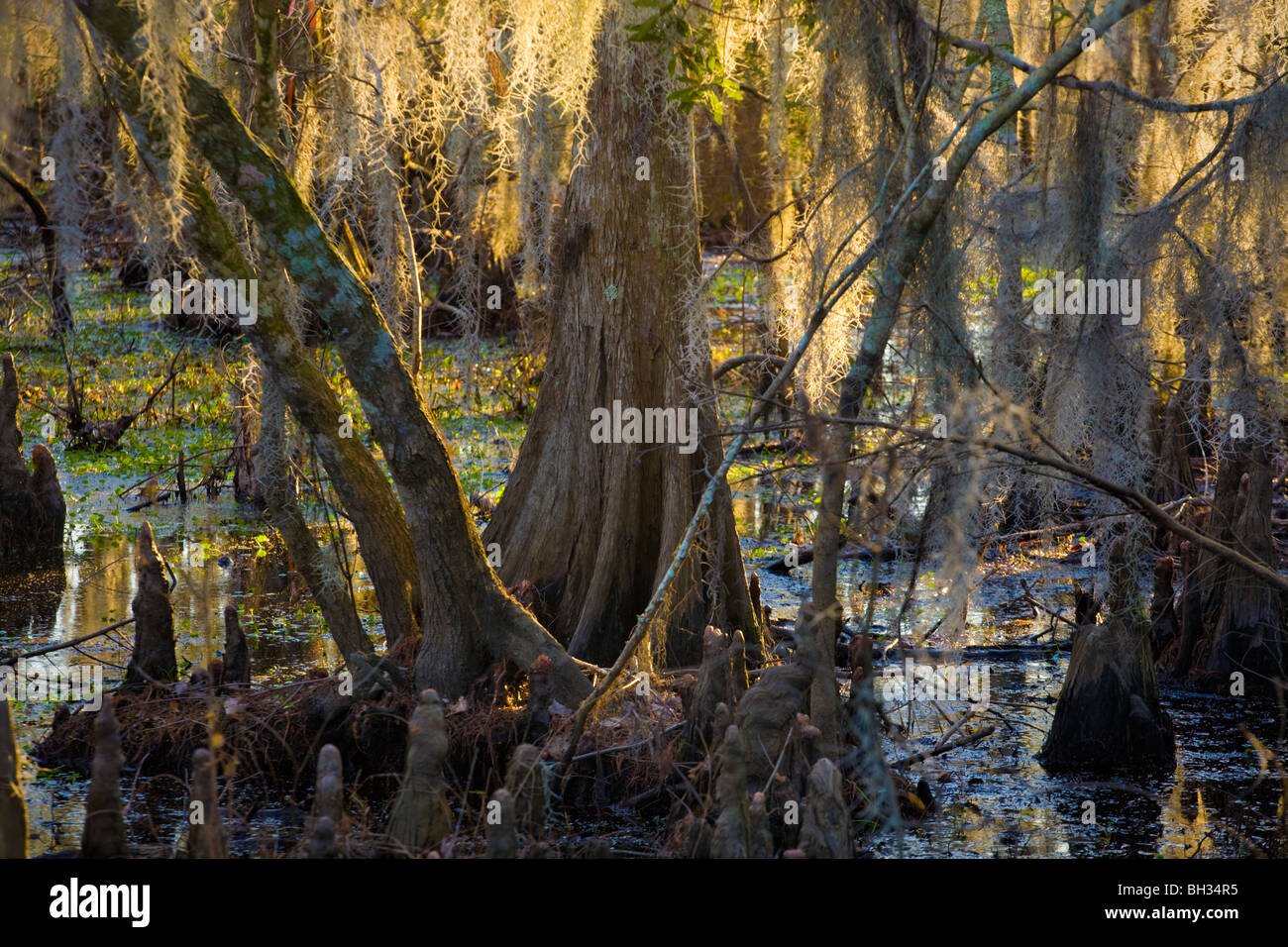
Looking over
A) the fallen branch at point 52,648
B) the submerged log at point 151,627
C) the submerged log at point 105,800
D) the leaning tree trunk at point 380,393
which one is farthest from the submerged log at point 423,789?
the fallen branch at point 52,648

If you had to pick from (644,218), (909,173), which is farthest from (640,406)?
(909,173)

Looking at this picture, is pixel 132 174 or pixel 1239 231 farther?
pixel 132 174

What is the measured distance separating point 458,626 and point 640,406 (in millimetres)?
1754

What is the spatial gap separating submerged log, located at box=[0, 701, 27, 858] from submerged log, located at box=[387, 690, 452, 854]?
1.11m

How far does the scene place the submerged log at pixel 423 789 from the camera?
15.0ft

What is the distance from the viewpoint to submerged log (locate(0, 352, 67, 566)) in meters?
10.2

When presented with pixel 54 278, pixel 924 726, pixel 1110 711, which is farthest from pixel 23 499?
pixel 1110 711

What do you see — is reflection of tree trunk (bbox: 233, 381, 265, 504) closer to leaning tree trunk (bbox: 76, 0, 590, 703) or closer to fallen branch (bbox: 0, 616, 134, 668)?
fallen branch (bbox: 0, 616, 134, 668)

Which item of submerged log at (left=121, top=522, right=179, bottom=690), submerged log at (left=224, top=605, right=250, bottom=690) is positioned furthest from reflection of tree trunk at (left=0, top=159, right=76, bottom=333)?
submerged log at (left=224, top=605, right=250, bottom=690)

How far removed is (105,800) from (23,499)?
7.14 metres

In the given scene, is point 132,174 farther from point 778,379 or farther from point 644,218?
point 778,379

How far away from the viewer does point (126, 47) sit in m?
5.39

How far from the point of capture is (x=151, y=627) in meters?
7.03

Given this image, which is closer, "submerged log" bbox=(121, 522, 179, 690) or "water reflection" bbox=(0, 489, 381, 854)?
"water reflection" bbox=(0, 489, 381, 854)
